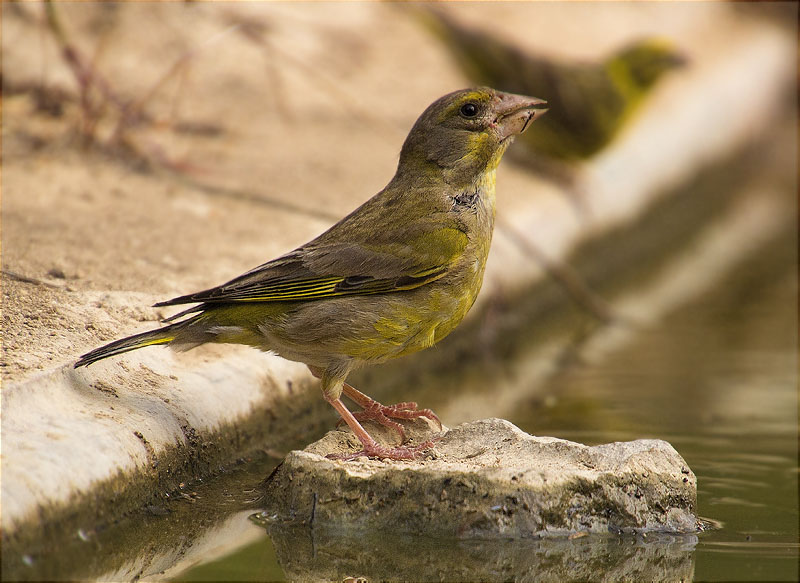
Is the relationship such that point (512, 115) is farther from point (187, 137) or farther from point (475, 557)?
point (187, 137)

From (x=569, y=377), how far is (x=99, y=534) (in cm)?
370

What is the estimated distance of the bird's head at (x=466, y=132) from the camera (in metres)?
4.95

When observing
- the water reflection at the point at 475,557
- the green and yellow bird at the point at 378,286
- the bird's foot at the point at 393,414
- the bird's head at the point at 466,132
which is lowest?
the water reflection at the point at 475,557

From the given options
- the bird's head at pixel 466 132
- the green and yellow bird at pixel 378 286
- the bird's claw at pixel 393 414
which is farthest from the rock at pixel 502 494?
the bird's head at pixel 466 132

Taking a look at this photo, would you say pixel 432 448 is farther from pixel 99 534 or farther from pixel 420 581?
pixel 99 534

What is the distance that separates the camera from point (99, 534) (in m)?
3.73

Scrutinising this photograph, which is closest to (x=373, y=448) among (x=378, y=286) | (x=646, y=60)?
(x=378, y=286)

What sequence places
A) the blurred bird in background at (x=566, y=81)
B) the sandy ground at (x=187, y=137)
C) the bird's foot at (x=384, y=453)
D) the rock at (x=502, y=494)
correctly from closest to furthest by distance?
1. the rock at (x=502, y=494)
2. the bird's foot at (x=384, y=453)
3. the sandy ground at (x=187, y=137)
4. the blurred bird in background at (x=566, y=81)

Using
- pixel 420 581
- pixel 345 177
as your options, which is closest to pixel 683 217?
pixel 345 177

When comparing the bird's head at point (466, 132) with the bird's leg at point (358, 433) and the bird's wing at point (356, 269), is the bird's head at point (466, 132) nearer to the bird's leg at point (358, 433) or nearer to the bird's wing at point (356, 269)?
the bird's wing at point (356, 269)

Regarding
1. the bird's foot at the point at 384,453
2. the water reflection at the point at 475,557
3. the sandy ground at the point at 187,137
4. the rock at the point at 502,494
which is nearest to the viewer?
the water reflection at the point at 475,557

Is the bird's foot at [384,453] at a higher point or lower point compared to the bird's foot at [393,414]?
lower

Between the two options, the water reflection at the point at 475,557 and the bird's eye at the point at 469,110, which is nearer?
the water reflection at the point at 475,557

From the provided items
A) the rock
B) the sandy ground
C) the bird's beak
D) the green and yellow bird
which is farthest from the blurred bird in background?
the rock
